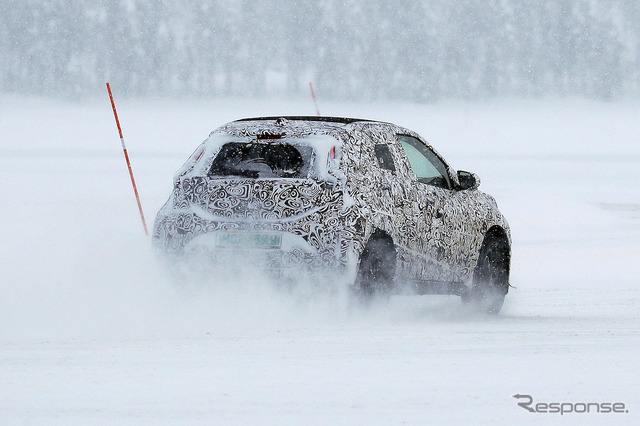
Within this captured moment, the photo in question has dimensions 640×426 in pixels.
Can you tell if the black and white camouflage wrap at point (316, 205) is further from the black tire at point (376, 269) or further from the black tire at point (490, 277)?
the black tire at point (490, 277)

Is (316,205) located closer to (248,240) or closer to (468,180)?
(248,240)

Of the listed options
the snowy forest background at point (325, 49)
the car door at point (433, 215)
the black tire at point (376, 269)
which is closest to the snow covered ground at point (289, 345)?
the black tire at point (376, 269)

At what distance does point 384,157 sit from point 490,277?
207 centimetres

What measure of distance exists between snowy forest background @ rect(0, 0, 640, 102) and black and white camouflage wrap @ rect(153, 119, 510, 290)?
139m

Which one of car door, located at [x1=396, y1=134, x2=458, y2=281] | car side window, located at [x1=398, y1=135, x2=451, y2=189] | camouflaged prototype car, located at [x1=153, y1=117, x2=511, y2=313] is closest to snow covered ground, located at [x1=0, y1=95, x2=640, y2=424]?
camouflaged prototype car, located at [x1=153, y1=117, x2=511, y2=313]

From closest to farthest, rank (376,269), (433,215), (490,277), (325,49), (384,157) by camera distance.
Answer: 1. (376,269)
2. (384,157)
3. (433,215)
4. (490,277)
5. (325,49)

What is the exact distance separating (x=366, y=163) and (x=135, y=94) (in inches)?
5946

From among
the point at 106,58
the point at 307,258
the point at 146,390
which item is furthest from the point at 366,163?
the point at 106,58

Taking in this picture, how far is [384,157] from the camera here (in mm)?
8953

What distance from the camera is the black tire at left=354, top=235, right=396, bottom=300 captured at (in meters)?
8.31

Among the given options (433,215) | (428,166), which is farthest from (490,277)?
Answer: (433,215)

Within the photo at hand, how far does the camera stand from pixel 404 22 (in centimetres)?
16000

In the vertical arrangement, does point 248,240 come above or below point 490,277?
above

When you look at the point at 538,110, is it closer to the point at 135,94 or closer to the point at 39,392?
the point at 135,94
